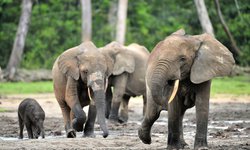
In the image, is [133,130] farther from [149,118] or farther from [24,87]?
[24,87]

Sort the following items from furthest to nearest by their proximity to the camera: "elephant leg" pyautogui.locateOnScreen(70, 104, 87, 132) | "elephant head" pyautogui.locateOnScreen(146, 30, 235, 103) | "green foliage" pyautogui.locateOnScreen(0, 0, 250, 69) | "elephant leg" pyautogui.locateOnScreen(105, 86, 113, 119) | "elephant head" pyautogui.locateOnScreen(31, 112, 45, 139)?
1. "green foliage" pyautogui.locateOnScreen(0, 0, 250, 69)
2. "elephant leg" pyautogui.locateOnScreen(105, 86, 113, 119)
3. "elephant head" pyautogui.locateOnScreen(31, 112, 45, 139)
4. "elephant leg" pyautogui.locateOnScreen(70, 104, 87, 132)
5. "elephant head" pyautogui.locateOnScreen(146, 30, 235, 103)

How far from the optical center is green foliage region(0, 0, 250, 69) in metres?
38.8

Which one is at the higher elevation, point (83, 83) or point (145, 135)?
point (83, 83)

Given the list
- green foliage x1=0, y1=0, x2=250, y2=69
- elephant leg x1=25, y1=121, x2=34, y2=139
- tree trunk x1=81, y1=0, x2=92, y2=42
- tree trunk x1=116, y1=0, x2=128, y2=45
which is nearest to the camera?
elephant leg x1=25, y1=121, x2=34, y2=139

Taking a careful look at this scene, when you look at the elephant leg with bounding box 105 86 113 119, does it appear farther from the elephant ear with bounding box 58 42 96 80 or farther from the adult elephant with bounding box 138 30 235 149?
Result: the adult elephant with bounding box 138 30 235 149

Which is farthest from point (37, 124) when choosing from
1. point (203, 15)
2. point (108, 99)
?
point (203, 15)

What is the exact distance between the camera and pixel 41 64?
37812 millimetres

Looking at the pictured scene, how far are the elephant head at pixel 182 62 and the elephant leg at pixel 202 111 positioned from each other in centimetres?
22

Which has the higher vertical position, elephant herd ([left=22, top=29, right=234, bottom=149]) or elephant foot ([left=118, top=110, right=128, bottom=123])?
elephant herd ([left=22, top=29, right=234, bottom=149])

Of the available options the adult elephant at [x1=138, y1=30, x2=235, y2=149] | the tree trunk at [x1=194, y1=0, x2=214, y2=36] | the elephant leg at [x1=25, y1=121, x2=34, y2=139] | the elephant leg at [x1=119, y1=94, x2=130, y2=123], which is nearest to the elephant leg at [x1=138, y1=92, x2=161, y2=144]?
the adult elephant at [x1=138, y1=30, x2=235, y2=149]

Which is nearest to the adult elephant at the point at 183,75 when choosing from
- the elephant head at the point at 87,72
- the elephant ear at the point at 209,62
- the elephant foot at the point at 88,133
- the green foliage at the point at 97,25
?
the elephant ear at the point at 209,62

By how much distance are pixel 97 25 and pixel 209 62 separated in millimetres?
32335

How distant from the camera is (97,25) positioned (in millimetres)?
44938

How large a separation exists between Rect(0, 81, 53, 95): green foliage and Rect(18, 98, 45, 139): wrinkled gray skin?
38.0 ft
